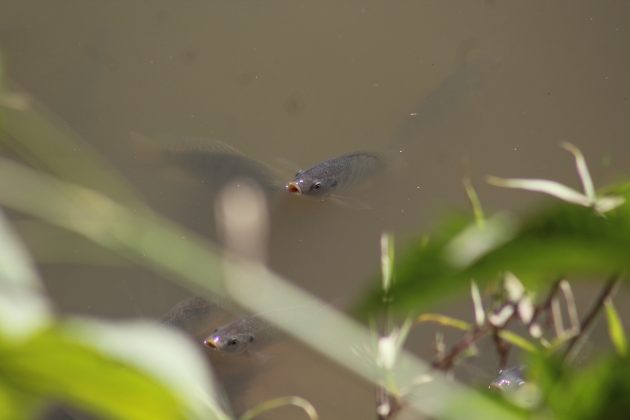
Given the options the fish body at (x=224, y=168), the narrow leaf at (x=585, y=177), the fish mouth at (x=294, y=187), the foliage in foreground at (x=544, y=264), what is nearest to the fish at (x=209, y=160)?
the fish body at (x=224, y=168)

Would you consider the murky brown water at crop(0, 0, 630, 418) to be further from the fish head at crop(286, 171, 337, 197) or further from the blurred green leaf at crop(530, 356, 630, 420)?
the blurred green leaf at crop(530, 356, 630, 420)

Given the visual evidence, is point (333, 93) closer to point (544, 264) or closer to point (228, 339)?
point (228, 339)

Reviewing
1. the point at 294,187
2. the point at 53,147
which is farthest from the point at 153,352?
the point at 294,187

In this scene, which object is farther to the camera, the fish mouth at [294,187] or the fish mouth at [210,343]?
the fish mouth at [294,187]

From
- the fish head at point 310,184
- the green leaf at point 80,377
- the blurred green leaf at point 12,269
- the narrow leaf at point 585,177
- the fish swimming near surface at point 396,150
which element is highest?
the fish swimming near surface at point 396,150

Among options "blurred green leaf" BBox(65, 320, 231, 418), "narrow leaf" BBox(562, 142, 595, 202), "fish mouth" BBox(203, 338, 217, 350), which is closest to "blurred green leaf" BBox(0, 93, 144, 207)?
"fish mouth" BBox(203, 338, 217, 350)

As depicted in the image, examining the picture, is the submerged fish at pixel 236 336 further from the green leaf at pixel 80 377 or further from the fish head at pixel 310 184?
the green leaf at pixel 80 377

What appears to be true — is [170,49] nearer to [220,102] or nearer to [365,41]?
[220,102]

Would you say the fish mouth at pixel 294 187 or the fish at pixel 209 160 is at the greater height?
the fish at pixel 209 160
